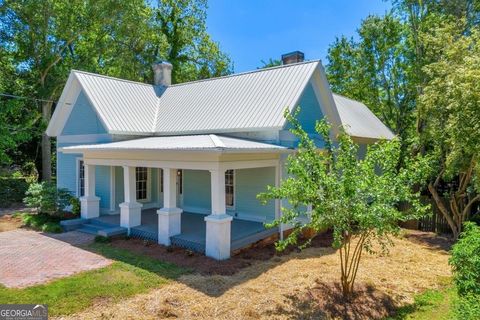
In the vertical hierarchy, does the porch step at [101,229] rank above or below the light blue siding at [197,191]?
below

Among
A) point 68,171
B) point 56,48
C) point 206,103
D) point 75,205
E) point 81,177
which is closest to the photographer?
point 75,205

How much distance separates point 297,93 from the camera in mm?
12062

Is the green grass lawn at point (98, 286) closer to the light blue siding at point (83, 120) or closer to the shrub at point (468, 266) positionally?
the shrub at point (468, 266)

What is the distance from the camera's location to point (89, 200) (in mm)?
13414

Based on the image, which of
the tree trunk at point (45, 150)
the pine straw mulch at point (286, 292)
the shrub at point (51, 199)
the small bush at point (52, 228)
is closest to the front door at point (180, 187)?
the shrub at point (51, 199)

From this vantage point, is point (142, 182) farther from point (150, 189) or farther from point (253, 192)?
point (253, 192)

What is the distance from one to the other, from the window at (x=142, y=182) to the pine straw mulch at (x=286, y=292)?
7677 millimetres

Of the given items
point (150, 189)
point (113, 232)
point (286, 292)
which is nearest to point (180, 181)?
point (150, 189)

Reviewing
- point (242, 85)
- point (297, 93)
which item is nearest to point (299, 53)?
point (242, 85)

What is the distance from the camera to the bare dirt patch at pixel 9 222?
13704 millimetres

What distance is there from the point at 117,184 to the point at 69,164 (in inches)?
145

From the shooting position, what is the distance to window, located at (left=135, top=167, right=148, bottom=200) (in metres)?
15.1

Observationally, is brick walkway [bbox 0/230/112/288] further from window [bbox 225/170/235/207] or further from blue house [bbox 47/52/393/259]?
window [bbox 225/170/235/207]

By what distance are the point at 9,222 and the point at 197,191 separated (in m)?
8.38
